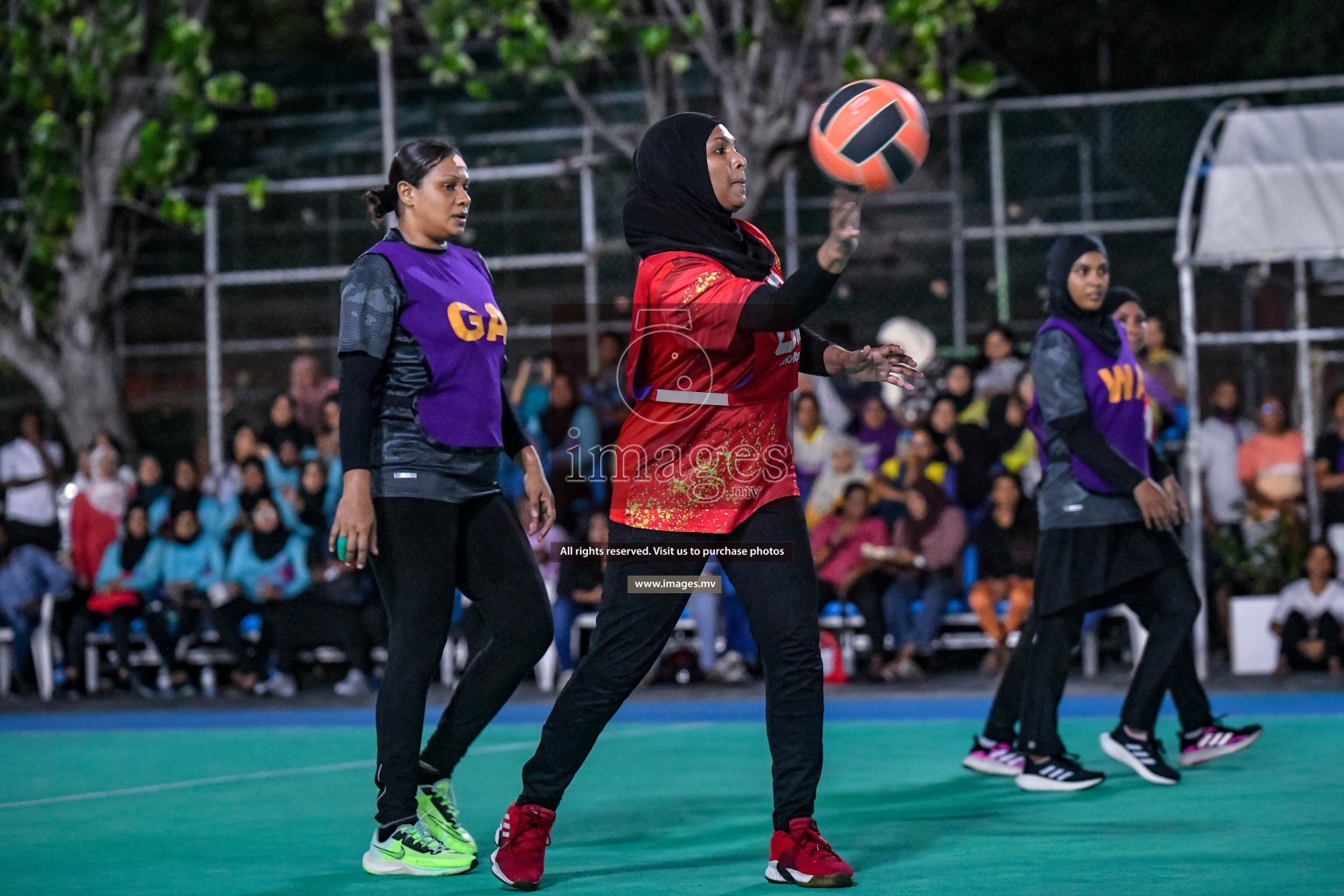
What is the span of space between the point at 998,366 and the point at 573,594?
3.74m

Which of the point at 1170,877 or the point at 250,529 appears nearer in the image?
the point at 1170,877

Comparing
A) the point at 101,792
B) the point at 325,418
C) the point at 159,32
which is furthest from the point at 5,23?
the point at 101,792

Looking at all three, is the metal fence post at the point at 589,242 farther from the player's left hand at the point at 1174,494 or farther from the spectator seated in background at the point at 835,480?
the player's left hand at the point at 1174,494

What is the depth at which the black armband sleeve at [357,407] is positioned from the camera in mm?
5062

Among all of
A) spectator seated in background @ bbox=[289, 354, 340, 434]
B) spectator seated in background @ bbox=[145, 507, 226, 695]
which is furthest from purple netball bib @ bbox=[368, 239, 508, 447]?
spectator seated in background @ bbox=[289, 354, 340, 434]

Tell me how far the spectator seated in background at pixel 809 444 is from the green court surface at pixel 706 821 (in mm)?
3557

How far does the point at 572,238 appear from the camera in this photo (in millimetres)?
14867

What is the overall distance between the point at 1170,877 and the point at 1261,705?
5.49 m

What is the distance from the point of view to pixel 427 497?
5129mm

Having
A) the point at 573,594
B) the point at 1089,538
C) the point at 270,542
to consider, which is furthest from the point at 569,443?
the point at 1089,538

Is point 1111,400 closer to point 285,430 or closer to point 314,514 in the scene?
point 314,514

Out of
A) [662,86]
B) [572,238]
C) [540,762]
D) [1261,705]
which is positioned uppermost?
[662,86]

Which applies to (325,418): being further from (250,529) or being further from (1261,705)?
(1261,705)

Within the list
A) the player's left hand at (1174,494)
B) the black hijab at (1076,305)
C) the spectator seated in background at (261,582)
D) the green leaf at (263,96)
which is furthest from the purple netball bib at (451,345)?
the green leaf at (263,96)
